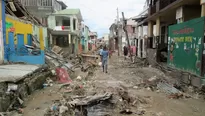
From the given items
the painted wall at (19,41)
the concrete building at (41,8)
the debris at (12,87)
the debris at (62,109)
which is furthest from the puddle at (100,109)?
the concrete building at (41,8)

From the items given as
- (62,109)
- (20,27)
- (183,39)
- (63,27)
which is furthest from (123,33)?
(62,109)

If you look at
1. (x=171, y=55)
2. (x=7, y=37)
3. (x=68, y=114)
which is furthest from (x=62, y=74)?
(x=171, y=55)

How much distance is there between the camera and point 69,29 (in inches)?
1153

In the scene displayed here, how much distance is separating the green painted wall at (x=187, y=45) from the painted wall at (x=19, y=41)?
7.42 m

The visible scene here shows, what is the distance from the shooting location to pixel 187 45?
381 inches

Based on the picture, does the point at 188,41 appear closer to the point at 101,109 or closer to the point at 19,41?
the point at 101,109

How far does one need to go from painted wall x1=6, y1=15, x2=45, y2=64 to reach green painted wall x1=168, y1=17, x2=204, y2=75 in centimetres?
742

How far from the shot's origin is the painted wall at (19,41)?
1119 centimetres

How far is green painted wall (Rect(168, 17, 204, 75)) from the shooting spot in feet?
27.5

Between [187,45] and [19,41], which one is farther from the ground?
[19,41]

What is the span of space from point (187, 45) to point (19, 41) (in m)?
10.3

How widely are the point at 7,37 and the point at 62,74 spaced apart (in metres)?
3.76

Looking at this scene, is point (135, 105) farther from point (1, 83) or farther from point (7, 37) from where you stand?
point (7, 37)

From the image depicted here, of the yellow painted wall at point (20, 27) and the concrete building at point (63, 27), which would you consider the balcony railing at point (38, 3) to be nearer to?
the concrete building at point (63, 27)
